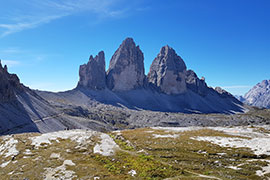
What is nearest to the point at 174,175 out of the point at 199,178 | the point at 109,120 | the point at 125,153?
the point at 199,178

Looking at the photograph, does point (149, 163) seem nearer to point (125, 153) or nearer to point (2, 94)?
point (125, 153)

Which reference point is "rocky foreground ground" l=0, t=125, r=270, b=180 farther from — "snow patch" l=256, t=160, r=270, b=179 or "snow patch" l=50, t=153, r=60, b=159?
"snow patch" l=50, t=153, r=60, b=159

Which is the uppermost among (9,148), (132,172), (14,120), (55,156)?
(132,172)

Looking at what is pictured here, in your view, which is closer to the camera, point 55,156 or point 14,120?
point 55,156

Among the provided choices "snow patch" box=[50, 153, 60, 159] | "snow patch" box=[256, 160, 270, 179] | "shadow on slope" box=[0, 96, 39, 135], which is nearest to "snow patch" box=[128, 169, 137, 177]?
"snow patch" box=[50, 153, 60, 159]

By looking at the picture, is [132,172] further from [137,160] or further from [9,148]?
[9,148]

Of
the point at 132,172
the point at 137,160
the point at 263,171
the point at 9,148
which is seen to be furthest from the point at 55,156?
the point at 263,171

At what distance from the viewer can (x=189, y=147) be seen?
116 feet

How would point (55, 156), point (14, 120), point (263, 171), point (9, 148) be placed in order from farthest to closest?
point (14, 120) → point (9, 148) → point (55, 156) → point (263, 171)

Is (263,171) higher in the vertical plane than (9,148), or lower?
higher

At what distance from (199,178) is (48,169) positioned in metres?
18.8

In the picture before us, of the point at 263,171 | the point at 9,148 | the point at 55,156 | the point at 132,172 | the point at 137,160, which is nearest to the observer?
the point at 132,172

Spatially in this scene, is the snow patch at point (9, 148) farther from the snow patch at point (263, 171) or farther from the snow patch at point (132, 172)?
the snow patch at point (263, 171)

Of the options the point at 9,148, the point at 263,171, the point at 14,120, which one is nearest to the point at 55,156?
the point at 9,148
